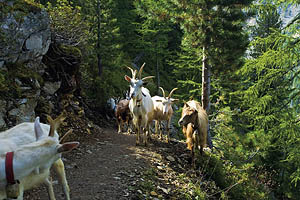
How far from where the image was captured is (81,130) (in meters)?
8.78

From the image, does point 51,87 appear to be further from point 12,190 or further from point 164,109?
point 12,190

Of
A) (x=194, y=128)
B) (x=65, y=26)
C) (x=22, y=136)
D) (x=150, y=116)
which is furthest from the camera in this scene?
(x=150, y=116)

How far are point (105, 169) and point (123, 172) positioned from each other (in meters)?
0.46

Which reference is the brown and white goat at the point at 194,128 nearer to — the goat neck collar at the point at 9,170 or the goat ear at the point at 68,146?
the goat ear at the point at 68,146

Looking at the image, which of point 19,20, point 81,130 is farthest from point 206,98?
point 19,20

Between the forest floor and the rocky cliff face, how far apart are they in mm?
1647

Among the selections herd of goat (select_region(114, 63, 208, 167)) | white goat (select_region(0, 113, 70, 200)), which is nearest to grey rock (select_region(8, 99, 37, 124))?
white goat (select_region(0, 113, 70, 200))

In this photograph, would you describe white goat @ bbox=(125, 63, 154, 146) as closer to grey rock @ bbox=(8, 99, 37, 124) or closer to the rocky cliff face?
the rocky cliff face

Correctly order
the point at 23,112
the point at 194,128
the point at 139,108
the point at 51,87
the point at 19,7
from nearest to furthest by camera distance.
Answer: the point at 23,112 → the point at 19,7 → the point at 194,128 → the point at 51,87 → the point at 139,108

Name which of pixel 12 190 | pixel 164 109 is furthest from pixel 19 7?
pixel 164 109

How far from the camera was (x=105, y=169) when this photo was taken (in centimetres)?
608

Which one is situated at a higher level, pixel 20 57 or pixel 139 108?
pixel 20 57

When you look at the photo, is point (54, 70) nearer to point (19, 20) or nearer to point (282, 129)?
point (19, 20)

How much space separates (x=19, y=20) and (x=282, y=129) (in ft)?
27.5
